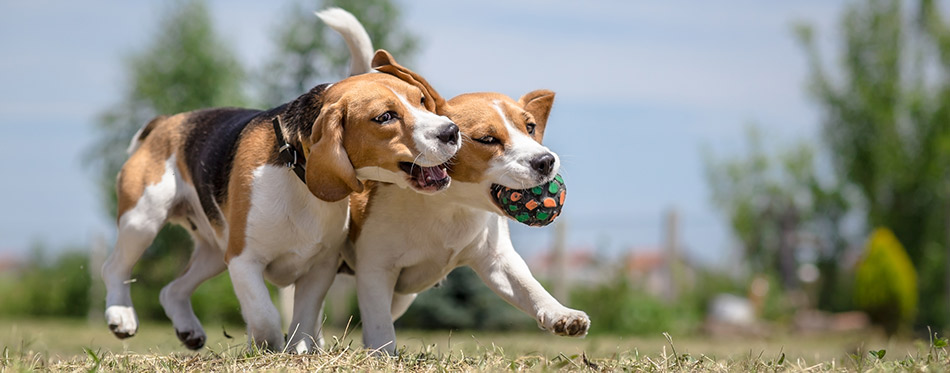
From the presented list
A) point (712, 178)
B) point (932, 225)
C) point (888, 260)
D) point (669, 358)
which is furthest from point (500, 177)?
point (712, 178)

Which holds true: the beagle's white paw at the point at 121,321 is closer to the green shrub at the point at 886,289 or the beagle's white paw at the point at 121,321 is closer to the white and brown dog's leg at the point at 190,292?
the white and brown dog's leg at the point at 190,292

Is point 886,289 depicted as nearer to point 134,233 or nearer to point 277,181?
point 134,233

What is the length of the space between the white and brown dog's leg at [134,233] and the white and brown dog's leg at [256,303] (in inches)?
45.9

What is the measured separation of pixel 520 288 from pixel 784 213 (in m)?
18.9

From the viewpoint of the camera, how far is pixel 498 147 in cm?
454

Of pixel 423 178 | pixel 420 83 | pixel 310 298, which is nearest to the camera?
pixel 423 178

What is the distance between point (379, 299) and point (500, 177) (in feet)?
3.05

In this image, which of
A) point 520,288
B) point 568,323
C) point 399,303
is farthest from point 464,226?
point 399,303

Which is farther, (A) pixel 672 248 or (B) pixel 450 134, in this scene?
(A) pixel 672 248

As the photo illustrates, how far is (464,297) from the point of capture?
47.7ft

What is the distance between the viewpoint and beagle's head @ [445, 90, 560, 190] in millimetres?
4441

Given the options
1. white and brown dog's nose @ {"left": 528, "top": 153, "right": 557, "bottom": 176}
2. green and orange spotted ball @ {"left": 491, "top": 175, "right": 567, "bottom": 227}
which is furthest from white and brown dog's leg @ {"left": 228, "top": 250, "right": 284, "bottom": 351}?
white and brown dog's nose @ {"left": 528, "top": 153, "right": 557, "bottom": 176}

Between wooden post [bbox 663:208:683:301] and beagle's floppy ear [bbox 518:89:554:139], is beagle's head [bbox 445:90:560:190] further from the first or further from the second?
wooden post [bbox 663:208:683:301]

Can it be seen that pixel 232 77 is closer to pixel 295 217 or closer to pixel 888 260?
pixel 888 260
